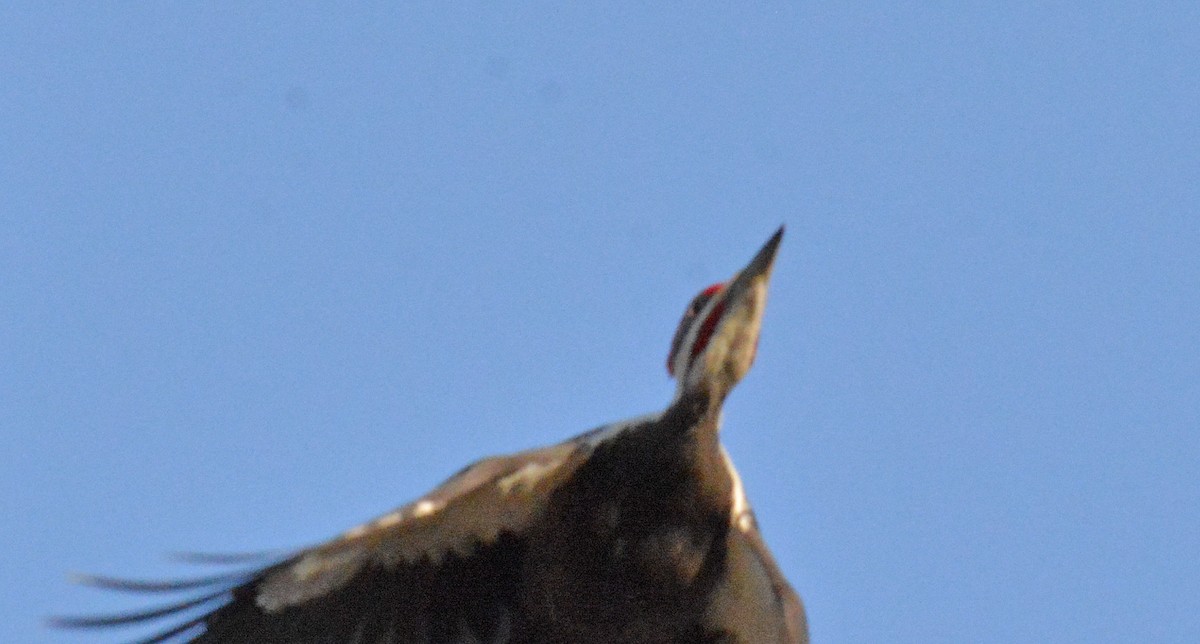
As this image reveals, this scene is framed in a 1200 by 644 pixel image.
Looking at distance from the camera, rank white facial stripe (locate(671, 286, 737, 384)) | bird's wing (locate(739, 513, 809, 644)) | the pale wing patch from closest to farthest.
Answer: bird's wing (locate(739, 513, 809, 644)) < the pale wing patch < white facial stripe (locate(671, 286, 737, 384))

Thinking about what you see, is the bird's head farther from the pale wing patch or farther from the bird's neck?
the pale wing patch

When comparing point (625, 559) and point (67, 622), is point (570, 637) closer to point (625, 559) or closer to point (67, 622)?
point (625, 559)

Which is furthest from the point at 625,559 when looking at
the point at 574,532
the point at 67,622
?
the point at 67,622

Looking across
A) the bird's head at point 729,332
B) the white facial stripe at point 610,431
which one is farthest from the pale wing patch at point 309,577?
the bird's head at point 729,332

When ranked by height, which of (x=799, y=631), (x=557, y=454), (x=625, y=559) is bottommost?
(x=799, y=631)

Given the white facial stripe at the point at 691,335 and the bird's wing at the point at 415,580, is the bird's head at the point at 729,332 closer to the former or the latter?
the white facial stripe at the point at 691,335

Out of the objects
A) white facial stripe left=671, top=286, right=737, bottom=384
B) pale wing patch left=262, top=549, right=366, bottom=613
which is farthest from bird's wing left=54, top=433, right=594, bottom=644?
white facial stripe left=671, top=286, right=737, bottom=384

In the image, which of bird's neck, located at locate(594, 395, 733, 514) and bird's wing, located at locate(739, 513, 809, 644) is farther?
bird's neck, located at locate(594, 395, 733, 514)

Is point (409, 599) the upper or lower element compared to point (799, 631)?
upper
